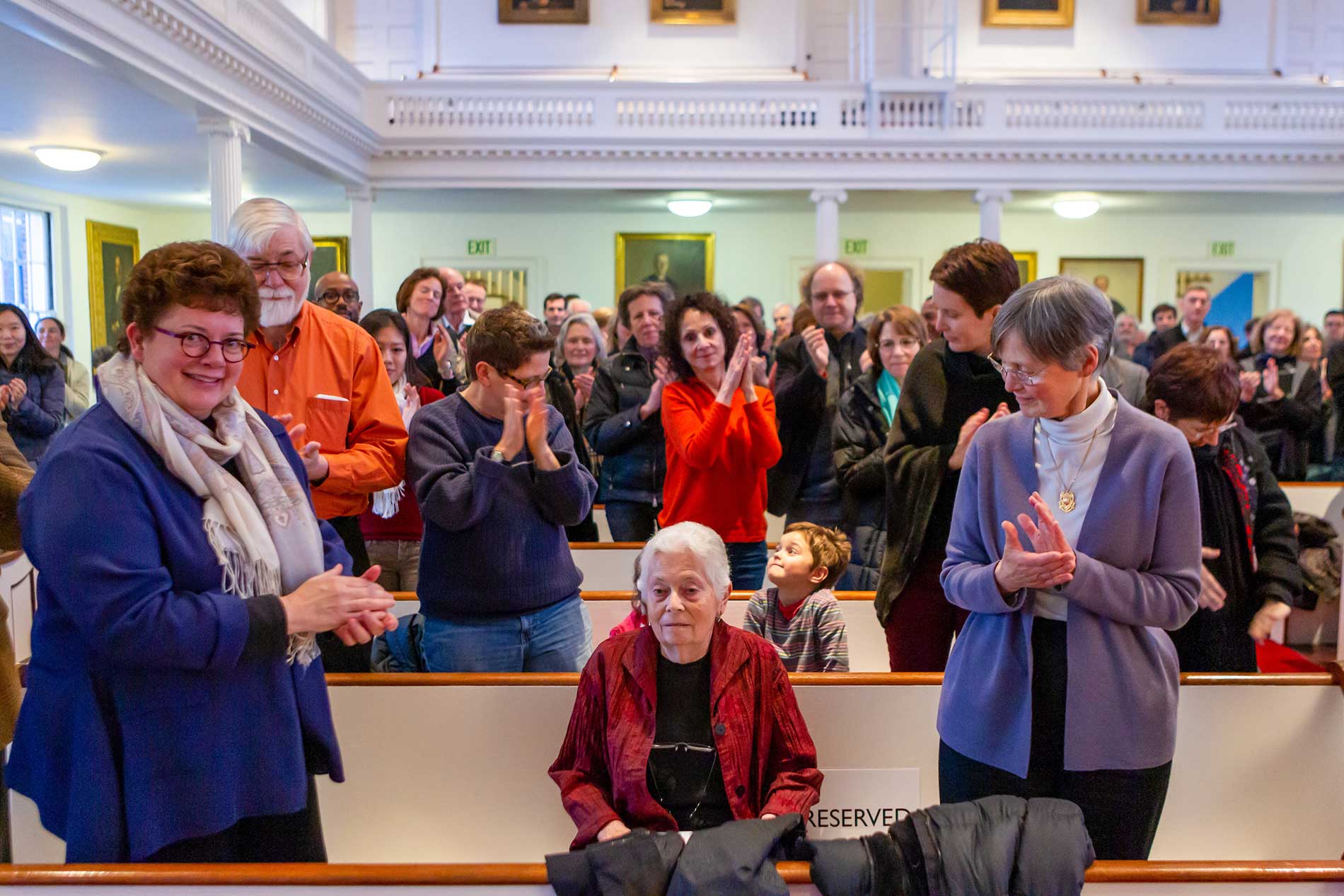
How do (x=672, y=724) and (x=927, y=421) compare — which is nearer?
(x=672, y=724)

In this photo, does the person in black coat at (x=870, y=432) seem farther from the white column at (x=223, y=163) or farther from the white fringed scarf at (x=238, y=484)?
the white column at (x=223, y=163)

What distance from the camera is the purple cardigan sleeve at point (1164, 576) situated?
1761 mm

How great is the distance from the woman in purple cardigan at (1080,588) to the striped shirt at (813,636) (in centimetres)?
96

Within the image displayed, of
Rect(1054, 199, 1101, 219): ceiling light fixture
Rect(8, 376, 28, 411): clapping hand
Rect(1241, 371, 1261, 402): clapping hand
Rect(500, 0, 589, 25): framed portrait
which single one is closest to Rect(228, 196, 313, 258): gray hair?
Rect(8, 376, 28, 411): clapping hand

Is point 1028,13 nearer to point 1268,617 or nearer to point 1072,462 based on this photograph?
point 1268,617

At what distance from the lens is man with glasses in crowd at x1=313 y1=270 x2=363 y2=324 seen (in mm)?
4141

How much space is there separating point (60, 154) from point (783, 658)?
9757mm

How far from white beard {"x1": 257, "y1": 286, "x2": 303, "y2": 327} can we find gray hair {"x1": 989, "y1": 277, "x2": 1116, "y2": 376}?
167cm

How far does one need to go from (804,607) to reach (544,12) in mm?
12609

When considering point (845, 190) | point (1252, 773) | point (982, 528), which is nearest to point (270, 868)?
point (982, 528)

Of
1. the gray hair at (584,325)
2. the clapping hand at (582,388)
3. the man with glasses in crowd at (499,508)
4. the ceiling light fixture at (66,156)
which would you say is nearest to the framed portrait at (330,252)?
the ceiling light fixture at (66,156)

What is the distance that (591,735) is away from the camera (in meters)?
2.14

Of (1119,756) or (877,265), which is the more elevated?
(877,265)

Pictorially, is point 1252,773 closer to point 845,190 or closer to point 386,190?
point 845,190
